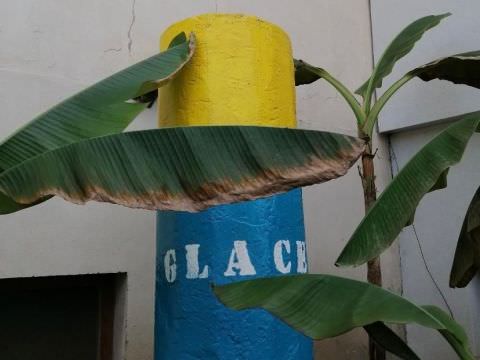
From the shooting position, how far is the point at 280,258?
1880 mm

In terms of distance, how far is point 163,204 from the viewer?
1242mm

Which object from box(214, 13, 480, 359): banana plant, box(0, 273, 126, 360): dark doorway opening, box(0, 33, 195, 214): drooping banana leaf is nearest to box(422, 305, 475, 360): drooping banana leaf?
box(214, 13, 480, 359): banana plant

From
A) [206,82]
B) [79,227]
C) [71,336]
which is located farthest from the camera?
[71,336]

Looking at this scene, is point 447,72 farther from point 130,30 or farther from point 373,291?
point 373,291

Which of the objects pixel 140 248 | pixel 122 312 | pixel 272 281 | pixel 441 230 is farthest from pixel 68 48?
pixel 441 230

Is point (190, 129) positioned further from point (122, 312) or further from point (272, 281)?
point (122, 312)

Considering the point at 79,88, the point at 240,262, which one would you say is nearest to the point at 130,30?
the point at 79,88

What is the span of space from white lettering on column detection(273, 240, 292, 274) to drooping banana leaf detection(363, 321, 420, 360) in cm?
35

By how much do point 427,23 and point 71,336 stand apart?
246 cm

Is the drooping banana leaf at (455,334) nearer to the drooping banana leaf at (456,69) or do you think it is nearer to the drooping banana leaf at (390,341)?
the drooping banana leaf at (390,341)

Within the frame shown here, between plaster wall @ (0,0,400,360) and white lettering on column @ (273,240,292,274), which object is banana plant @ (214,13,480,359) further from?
plaster wall @ (0,0,400,360)

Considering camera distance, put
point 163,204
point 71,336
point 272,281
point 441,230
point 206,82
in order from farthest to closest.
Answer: point 441,230 < point 71,336 < point 206,82 < point 272,281 < point 163,204

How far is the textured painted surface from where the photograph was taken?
1.81 m

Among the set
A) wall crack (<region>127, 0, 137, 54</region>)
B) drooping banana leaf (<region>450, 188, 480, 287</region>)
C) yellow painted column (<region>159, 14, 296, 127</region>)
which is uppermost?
wall crack (<region>127, 0, 137, 54</region>)
